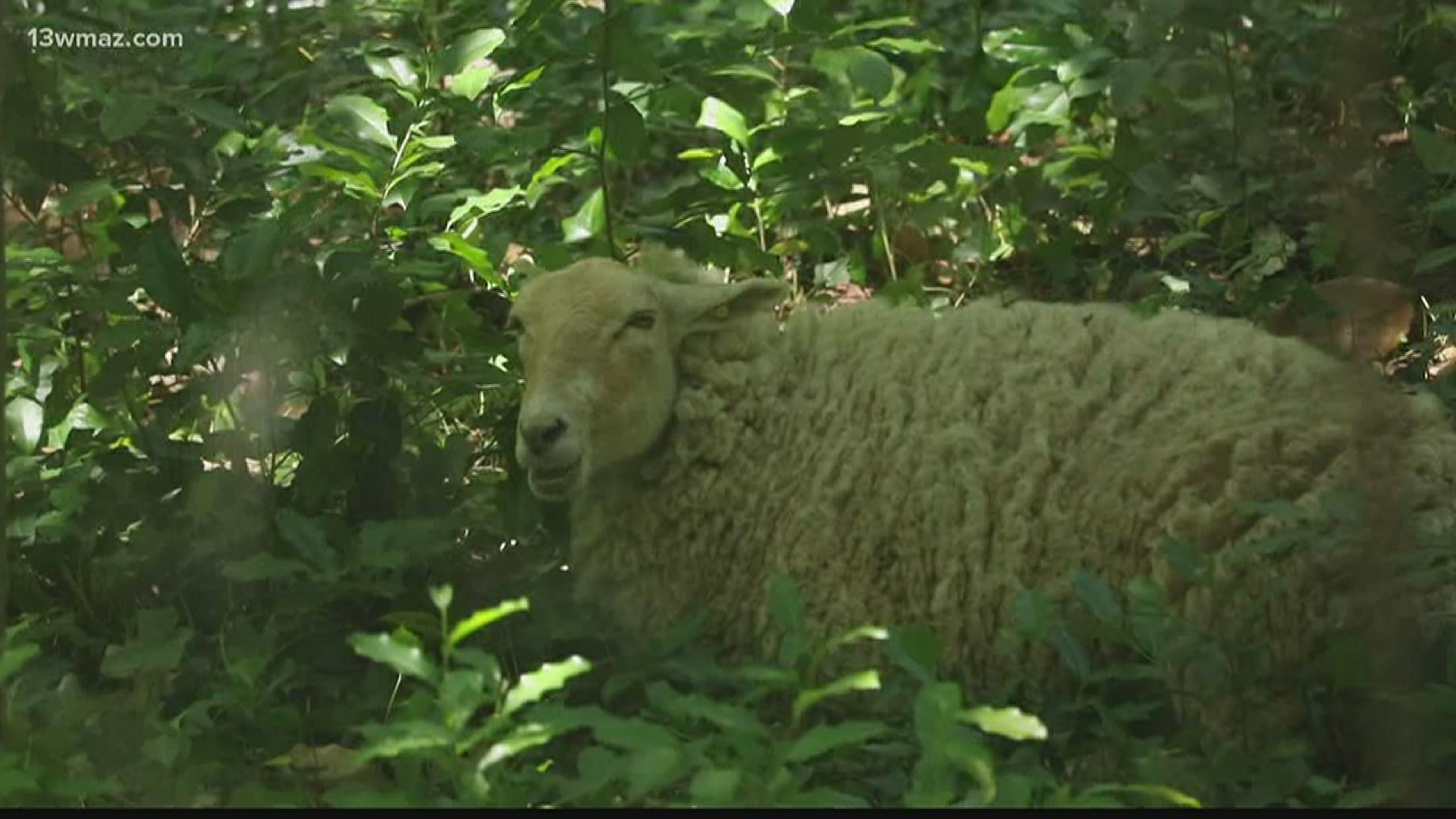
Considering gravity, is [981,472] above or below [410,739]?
above

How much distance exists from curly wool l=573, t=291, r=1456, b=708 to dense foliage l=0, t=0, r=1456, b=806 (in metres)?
0.18

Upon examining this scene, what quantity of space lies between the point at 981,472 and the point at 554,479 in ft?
3.17

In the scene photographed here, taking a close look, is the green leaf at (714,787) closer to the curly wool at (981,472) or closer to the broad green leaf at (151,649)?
the broad green leaf at (151,649)

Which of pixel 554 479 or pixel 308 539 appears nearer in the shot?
pixel 308 539

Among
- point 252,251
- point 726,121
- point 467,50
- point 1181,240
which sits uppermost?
point 467,50

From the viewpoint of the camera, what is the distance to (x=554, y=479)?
185 inches

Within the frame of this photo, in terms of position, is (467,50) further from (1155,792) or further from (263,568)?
(1155,792)

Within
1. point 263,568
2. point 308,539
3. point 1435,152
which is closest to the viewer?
point 263,568

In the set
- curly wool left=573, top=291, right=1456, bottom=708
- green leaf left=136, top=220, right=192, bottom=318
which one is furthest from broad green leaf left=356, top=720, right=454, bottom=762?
green leaf left=136, top=220, right=192, bottom=318

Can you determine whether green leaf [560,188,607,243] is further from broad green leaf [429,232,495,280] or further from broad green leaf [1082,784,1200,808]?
broad green leaf [1082,784,1200,808]

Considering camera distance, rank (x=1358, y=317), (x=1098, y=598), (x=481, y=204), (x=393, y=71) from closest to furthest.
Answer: (x=1098, y=598), (x=393, y=71), (x=481, y=204), (x=1358, y=317)

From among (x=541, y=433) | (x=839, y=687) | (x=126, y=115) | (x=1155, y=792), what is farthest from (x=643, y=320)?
(x=1155, y=792)

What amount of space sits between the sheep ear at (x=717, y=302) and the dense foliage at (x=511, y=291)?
1.70 ft

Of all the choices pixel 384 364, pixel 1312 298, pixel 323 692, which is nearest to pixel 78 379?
pixel 384 364
